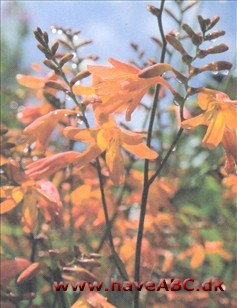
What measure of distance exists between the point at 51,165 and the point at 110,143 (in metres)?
0.13

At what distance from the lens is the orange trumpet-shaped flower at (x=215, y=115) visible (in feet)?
3.86

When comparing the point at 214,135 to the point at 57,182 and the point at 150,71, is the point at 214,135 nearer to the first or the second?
the point at 150,71

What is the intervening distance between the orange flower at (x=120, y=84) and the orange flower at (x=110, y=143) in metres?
0.06

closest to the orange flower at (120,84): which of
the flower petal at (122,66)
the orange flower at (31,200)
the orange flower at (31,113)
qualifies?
the flower petal at (122,66)

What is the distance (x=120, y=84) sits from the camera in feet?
3.81

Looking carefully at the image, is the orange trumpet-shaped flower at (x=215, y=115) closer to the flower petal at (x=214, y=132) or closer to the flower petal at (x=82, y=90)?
the flower petal at (x=214, y=132)

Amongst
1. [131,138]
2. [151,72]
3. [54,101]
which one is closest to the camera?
[151,72]

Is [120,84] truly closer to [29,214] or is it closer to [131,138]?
[131,138]

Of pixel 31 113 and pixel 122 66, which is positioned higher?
pixel 122 66

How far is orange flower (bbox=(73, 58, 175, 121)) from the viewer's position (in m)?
1.16

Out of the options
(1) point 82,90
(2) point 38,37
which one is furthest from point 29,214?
(2) point 38,37

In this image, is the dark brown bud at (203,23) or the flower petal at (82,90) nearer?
the dark brown bud at (203,23)

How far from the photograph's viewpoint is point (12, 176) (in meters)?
1.34

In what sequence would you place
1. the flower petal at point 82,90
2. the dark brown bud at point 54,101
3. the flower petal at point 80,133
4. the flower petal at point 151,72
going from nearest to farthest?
1. the flower petal at point 151,72
2. the flower petal at point 80,133
3. the flower petal at point 82,90
4. the dark brown bud at point 54,101
